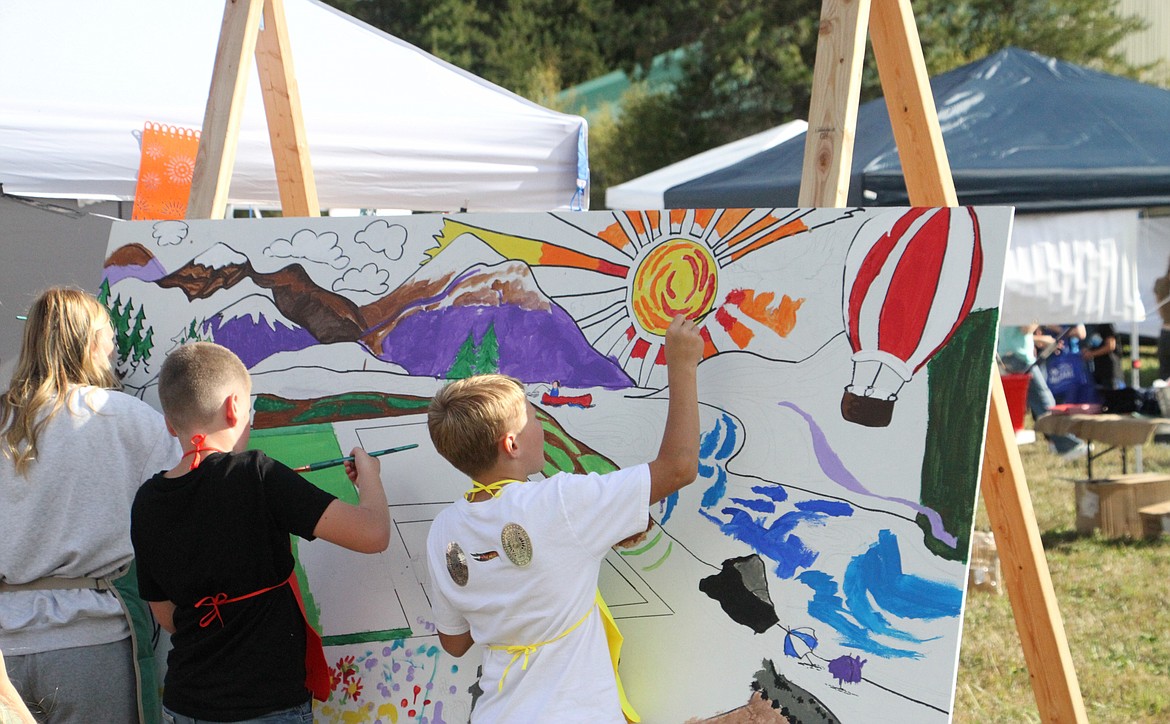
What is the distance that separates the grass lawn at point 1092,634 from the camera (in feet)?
10.3

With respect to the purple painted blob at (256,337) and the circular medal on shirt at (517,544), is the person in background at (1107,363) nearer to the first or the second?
the purple painted blob at (256,337)

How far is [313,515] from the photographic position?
164 centimetres

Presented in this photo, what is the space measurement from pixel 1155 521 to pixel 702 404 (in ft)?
13.5

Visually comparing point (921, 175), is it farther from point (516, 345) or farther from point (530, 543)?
point (530, 543)

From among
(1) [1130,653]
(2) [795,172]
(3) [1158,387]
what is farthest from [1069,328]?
(1) [1130,653]

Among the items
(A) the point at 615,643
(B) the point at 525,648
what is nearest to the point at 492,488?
→ (B) the point at 525,648

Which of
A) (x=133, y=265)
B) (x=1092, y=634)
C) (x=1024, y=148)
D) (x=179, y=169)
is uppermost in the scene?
(x=1024, y=148)

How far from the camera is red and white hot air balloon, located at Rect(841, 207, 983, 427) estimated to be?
1562 millimetres

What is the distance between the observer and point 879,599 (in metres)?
1.58

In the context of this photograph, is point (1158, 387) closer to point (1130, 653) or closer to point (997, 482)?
point (1130, 653)

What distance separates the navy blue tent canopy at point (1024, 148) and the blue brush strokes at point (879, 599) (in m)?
3.17

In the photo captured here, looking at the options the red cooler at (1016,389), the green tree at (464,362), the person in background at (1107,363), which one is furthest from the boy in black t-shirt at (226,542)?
the person in background at (1107,363)

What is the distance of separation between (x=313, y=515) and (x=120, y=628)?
1.90 feet

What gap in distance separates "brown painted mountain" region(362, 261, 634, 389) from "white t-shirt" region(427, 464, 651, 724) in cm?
34
